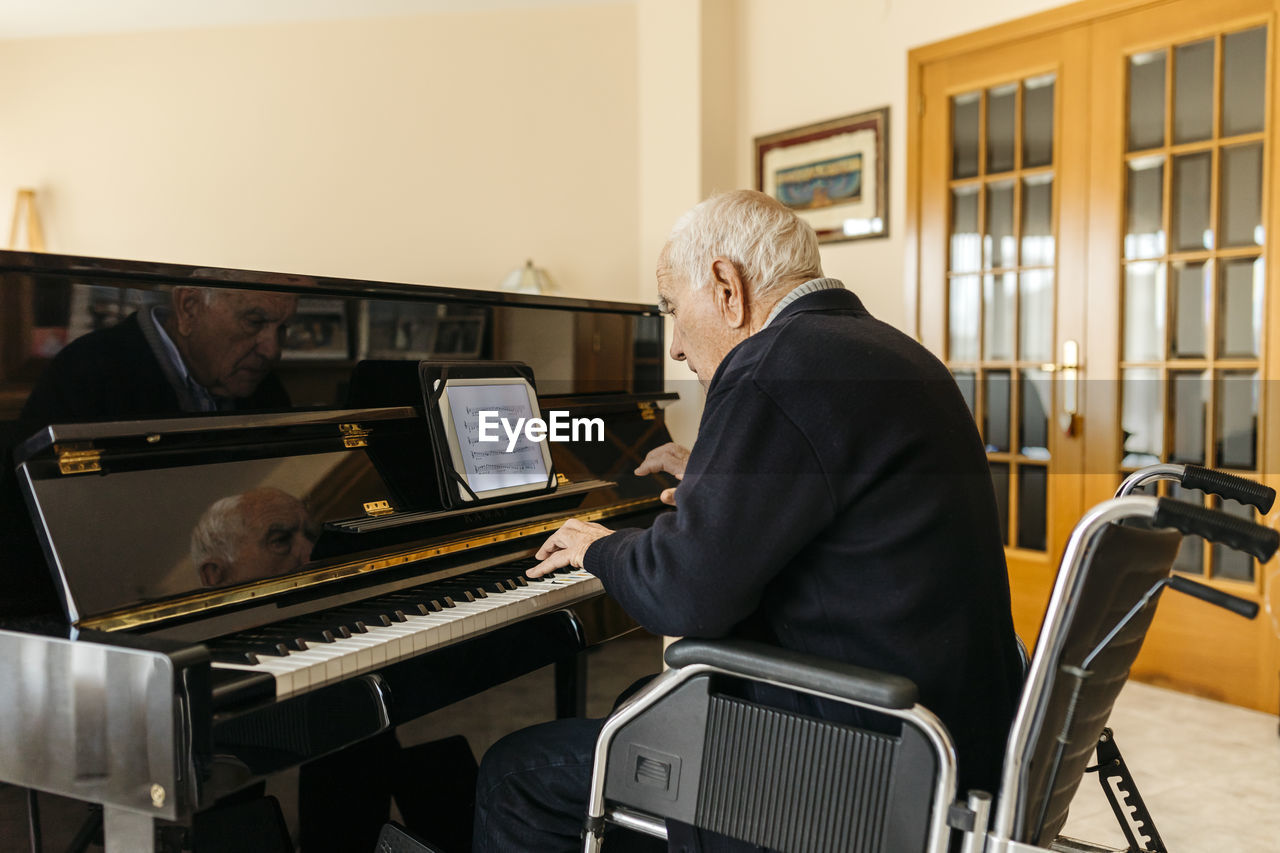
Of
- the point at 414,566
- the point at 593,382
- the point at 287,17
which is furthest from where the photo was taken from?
the point at 287,17

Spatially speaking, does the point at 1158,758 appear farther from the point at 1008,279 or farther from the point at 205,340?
the point at 205,340

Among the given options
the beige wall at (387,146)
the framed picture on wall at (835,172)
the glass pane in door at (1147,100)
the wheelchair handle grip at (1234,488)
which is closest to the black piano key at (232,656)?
the wheelchair handle grip at (1234,488)

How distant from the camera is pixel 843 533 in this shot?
1.21 meters

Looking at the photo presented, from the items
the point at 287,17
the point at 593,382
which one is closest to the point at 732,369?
the point at 593,382

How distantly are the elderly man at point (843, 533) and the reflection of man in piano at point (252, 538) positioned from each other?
515 mm

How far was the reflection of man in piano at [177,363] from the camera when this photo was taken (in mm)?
1379

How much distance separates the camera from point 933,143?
13.1ft

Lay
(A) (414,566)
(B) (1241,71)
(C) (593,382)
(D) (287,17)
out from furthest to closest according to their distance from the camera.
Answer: (D) (287,17) < (B) (1241,71) < (C) (593,382) < (A) (414,566)

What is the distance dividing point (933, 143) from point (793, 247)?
9.56 feet

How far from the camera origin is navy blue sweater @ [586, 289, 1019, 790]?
1175mm

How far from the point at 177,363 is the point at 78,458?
0.82ft

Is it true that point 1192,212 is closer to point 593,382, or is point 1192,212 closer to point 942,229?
point 942,229

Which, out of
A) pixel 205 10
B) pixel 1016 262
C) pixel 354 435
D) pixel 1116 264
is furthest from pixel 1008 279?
pixel 205 10

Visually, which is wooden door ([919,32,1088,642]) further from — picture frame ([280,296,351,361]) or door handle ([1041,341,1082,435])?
picture frame ([280,296,351,361])
